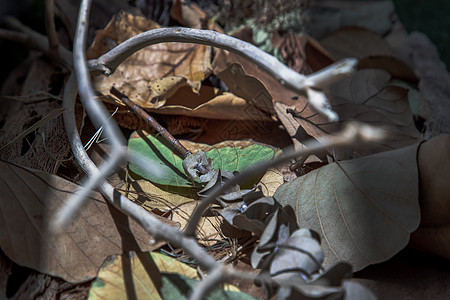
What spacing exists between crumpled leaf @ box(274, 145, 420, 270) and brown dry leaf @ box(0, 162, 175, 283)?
25 cm

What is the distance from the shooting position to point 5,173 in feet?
2.36

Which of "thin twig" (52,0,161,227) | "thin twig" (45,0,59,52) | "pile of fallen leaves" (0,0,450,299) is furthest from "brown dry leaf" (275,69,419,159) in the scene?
"thin twig" (45,0,59,52)

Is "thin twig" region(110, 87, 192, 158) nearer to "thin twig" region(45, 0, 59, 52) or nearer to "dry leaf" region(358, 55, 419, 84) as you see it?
"thin twig" region(45, 0, 59, 52)

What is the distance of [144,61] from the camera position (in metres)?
1.11

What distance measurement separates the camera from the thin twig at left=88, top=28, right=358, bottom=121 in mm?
549

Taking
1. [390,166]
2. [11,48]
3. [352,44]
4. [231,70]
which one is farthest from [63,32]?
[390,166]

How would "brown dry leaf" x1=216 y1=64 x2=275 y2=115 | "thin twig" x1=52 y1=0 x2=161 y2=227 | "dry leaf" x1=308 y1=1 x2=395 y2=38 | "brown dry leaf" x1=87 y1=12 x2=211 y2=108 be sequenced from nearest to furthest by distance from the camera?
"thin twig" x1=52 y1=0 x2=161 y2=227 < "brown dry leaf" x1=216 y1=64 x2=275 y2=115 < "brown dry leaf" x1=87 y1=12 x2=211 y2=108 < "dry leaf" x1=308 y1=1 x2=395 y2=38

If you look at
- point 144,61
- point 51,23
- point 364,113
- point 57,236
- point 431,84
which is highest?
point 51,23

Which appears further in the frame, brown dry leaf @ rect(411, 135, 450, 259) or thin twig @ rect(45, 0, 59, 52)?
thin twig @ rect(45, 0, 59, 52)

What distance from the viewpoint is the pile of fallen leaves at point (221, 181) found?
2.04ft

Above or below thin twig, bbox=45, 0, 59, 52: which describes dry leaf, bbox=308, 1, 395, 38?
below

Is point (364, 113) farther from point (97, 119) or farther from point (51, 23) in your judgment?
point (51, 23)

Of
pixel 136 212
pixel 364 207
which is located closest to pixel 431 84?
pixel 364 207

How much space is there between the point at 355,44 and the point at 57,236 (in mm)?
1110
